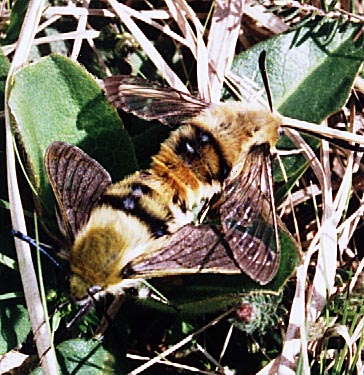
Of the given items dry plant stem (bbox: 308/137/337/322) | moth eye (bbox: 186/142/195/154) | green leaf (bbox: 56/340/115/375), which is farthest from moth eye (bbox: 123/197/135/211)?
dry plant stem (bbox: 308/137/337/322)

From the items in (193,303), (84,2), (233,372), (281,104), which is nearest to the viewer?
(193,303)

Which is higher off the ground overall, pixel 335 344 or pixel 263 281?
pixel 263 281

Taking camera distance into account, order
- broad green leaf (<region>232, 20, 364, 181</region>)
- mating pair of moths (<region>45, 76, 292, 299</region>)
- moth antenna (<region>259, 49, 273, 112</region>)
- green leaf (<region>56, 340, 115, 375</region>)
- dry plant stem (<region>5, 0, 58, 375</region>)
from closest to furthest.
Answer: mating pair of moths (<region>45, 76, 292, 299</region>) < dry plant stem (<region>5, 0, 58, 375</region>) < green leaf (<region>56, 340, 115, 375</region>) < moth antenna (<region>259, 49, 273, 112</region>) < broad green leaf (<region>232, 20, 364, 181</region>)

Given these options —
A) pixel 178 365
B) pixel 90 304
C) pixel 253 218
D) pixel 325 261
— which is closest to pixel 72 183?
pixel 90 304

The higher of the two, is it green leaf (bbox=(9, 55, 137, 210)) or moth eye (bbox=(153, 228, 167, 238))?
green leaf (bbox=(9, 55, 137, 210))

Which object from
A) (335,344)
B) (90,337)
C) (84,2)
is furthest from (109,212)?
(84,2)

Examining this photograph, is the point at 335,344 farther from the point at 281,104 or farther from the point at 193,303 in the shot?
the point at 281,104

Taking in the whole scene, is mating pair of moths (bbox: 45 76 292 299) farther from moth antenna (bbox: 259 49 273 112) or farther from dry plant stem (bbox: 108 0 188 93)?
dry plant stem (bbox: 108 0 188 93)

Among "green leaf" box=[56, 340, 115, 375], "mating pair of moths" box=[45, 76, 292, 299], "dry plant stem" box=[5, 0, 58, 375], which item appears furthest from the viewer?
"green leaf" box=[56, 340, 115, 375]
